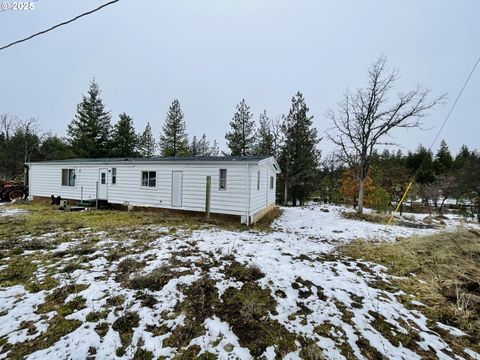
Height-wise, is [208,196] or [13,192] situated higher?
[208,196]

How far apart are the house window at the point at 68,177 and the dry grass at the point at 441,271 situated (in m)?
15.9

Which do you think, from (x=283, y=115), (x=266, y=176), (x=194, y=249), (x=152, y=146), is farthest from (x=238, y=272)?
(x=152, y=146)

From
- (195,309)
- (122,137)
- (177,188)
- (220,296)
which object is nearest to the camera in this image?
(195,309)

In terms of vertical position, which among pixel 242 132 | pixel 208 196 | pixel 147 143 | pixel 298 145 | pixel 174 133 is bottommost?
pixel 208 196

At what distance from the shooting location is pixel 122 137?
2795 centimetres

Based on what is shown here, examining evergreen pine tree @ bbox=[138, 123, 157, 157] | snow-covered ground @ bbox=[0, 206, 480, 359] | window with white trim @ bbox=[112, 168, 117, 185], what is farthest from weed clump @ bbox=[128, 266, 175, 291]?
evergreen pine tree @ bbox=[138, 123, 157, 157]

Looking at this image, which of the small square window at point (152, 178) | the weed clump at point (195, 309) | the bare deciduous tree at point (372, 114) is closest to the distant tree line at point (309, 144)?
the bare deciduous tree at point (372, 114)

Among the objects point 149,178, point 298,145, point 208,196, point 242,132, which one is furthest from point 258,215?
point 242,132

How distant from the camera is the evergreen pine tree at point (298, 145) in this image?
70.8ft

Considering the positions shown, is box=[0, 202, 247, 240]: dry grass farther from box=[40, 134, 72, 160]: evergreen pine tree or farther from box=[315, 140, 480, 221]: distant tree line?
box=[40, 134, 72, 160]: evergreen pine tree

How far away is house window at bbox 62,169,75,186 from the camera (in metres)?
14.3

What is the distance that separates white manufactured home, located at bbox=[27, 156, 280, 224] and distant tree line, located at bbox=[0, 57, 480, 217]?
771 cm

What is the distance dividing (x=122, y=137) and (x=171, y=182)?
20579 mm

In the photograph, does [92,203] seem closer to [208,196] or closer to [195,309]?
[208,196]
